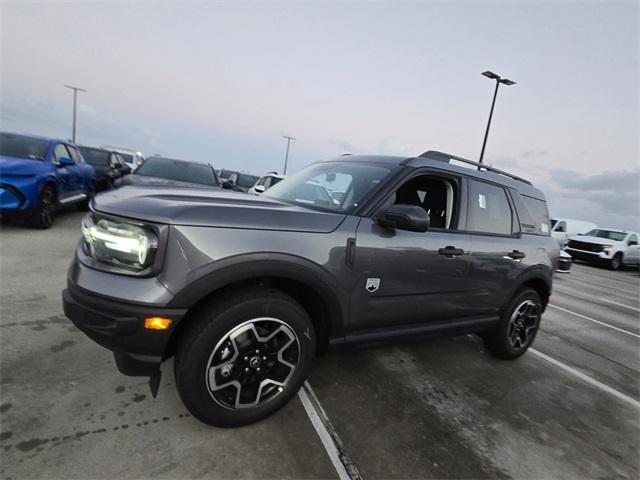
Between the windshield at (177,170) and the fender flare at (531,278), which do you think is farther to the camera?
the windshield at (177,170)

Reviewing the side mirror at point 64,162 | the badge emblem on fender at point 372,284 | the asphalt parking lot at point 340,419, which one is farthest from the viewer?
the side mirror at point 64,162

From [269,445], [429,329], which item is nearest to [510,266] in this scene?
[429,329]

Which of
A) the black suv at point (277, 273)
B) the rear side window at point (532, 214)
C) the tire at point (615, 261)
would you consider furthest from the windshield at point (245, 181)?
the tire at point (615, 261)

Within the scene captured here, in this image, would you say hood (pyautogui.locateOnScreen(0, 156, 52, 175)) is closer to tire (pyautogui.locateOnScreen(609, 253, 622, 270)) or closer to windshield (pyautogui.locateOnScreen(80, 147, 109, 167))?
windshield (pyautogui.locateOnScreen(80, 147, 109, 167))

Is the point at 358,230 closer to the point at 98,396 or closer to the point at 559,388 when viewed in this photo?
the point at 98,396

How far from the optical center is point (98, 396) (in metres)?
2.32

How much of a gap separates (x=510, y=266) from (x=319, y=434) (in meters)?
2.43

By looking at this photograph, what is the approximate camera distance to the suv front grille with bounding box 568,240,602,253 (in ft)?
56.1

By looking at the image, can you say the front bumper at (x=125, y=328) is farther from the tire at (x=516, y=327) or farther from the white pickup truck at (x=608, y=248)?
the white pickup truck at (x=608, y=248)

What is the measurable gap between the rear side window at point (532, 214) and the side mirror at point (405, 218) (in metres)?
1.91

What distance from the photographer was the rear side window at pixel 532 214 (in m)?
3.73

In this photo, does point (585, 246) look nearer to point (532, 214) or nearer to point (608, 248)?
point (608, 248)

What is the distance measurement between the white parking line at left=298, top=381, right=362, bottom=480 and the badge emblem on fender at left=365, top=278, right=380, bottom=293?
914 millimetres

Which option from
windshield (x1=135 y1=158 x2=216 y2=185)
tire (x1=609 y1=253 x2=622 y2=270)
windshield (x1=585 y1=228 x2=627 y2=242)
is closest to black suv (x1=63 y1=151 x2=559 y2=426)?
windshield (x1=135 y1=158 x2=216 y2=185)
